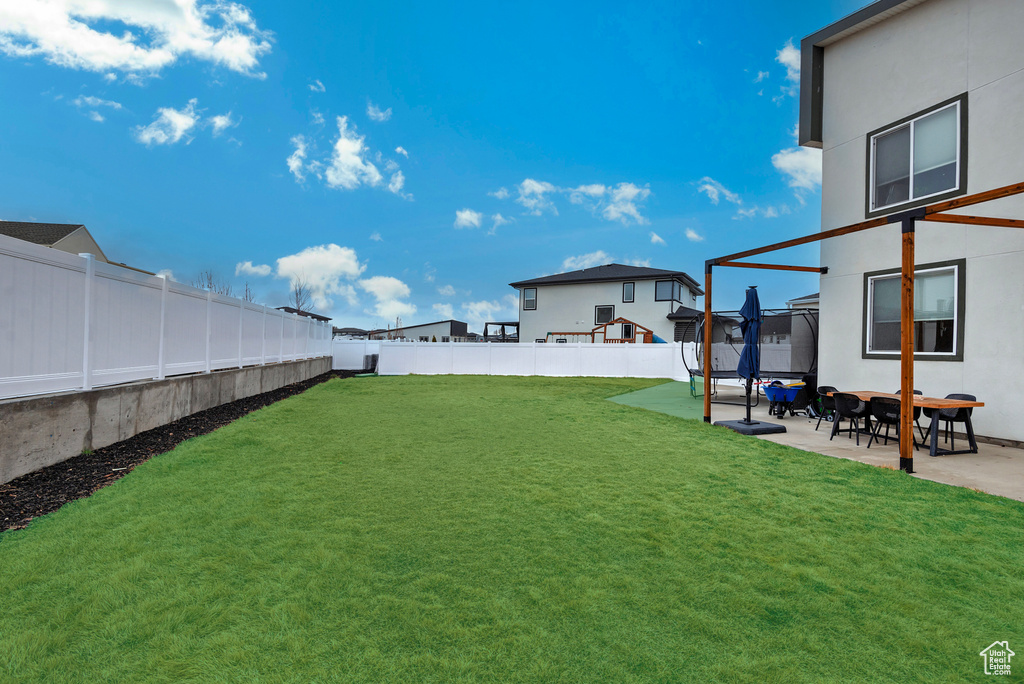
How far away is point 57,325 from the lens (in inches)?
214

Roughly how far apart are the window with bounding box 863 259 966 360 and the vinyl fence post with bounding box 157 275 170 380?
1284cm

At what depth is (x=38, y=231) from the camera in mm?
25406

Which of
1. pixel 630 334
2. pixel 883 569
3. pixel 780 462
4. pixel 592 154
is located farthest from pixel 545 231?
pixel 883 569

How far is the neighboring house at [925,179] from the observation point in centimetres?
754

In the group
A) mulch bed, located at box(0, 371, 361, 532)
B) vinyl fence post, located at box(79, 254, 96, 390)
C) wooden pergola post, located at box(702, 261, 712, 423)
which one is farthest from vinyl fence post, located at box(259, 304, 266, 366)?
wooden pergola post, located at box(702, 261, 712, 423)

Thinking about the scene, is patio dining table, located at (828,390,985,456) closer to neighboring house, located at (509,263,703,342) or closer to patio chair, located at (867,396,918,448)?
patio chair, located at (867,396,918,448)

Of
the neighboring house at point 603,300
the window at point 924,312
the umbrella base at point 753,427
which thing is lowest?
the umbrella base at point 753,427

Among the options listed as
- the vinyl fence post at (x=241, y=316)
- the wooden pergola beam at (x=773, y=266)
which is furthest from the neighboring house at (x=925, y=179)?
the vinyl fence post at (x=241, y=316)

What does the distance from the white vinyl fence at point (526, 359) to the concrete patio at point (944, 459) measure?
1336 cm

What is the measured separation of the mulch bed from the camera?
4.08m

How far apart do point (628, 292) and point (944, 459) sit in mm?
27172

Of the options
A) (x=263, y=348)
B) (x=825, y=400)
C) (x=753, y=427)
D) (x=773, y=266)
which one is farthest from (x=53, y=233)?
(x=825, y=400)

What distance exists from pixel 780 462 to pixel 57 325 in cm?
892

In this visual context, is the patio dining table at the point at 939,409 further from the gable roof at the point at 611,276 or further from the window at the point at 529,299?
the window at the point at 529,299
